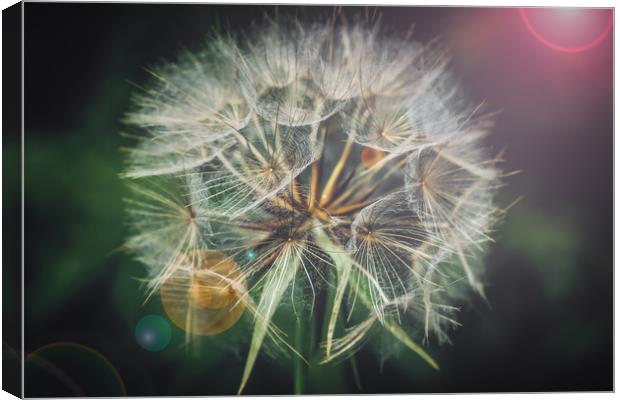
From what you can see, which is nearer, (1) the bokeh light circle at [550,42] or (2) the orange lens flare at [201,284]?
(2) the orange lens flare at [201,284]

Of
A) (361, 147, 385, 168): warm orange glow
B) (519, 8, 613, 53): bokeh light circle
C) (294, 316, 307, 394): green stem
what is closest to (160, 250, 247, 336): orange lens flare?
(294, 316, 307, 394): green stem

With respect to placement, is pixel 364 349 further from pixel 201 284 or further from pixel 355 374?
pixel 201 284

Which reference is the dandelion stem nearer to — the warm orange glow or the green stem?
the green stem

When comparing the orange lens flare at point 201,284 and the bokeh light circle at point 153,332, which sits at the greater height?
the orange lens flare at point 201,284

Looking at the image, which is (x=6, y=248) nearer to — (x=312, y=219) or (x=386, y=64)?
(x=312, y=219)

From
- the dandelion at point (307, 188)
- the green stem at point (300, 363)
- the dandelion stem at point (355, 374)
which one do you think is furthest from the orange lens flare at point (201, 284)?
the dandelion stem at point (355, 374)

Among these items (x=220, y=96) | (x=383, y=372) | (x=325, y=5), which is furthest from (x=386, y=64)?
(x=383, y=372)

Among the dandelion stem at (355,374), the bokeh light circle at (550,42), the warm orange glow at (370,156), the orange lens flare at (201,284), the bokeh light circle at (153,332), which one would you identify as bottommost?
the dandelion stem at (355,374)

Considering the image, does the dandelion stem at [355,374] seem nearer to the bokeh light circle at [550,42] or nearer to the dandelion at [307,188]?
the dandelion at [307,188]
